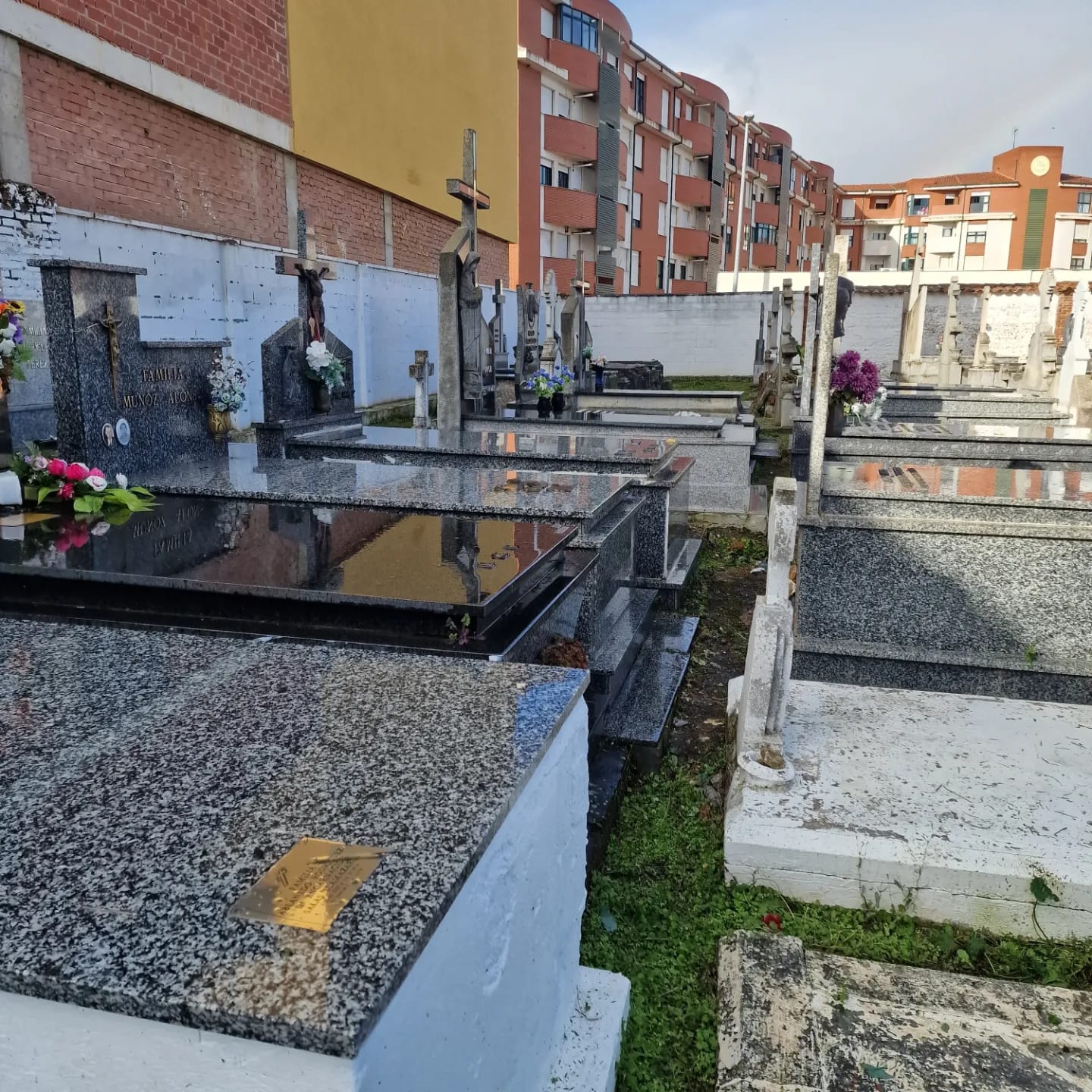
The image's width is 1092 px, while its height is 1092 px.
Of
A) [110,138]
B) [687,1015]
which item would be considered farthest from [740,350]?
[687,1015]

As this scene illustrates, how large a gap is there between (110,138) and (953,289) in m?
13.6

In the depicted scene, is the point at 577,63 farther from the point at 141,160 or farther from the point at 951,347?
the point at 141,160

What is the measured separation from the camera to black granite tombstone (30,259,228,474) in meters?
4.69

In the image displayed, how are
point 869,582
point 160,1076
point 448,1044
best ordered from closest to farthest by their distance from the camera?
point 160,1076 → point 448,1044 → point 869,582

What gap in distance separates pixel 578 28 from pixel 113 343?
26239 mm

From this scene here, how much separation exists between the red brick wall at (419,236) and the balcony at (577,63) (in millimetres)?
10785

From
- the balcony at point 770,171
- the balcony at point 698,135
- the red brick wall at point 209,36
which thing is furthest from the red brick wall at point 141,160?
the balcony at point 770,171

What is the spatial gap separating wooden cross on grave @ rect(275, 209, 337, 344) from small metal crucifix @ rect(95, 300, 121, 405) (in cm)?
204

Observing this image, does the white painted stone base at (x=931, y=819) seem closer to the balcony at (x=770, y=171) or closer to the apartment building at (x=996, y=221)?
the balcony at (x=770, y=171)

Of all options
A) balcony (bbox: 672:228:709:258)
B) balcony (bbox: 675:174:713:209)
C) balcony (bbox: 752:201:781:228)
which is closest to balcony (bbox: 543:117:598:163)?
balcony (bbox: 672:228:709:258)

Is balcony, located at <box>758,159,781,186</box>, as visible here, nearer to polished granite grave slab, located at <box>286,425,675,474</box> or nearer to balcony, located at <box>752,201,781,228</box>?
balcony, located at <box>752,201,781,228</box>

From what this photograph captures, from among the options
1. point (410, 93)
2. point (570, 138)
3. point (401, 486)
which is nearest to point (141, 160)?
point (401, 486)

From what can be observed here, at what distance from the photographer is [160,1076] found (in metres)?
1.11

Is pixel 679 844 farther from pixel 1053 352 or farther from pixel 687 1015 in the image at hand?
pixel 1053 352
